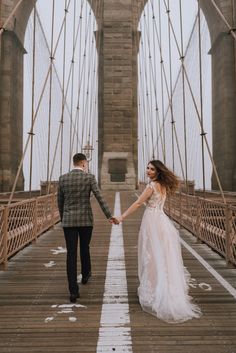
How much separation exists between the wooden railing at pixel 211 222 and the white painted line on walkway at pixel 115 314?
4.55ft

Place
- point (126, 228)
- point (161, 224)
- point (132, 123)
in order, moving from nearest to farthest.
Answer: point (161, 224)
point (126, 228)
point (132, 123)

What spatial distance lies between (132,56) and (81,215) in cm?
2483

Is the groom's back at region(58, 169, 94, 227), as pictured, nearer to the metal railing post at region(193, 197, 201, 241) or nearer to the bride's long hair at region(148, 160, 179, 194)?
the bride's long hair at region(148, 160, 179, 194)

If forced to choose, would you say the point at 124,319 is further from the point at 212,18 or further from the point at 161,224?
the point at 212,18

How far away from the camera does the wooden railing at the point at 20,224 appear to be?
5.04 m

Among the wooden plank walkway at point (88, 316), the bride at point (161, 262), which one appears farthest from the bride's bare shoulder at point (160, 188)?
the wooden plank walkway at point (88, 316)

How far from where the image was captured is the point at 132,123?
26250mm

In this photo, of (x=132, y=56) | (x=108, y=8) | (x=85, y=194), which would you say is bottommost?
(x=85, y=194)

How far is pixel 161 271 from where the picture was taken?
→ 3.45 meters

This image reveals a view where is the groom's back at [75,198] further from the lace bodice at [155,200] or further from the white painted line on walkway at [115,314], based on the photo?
the white painted line on walkway at [115,314]

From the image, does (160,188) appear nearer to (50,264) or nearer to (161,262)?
(161,262)

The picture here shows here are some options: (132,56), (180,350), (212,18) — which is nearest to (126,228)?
(180,350)

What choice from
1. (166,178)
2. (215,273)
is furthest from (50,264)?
(166,178)

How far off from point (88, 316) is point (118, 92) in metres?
23.7
